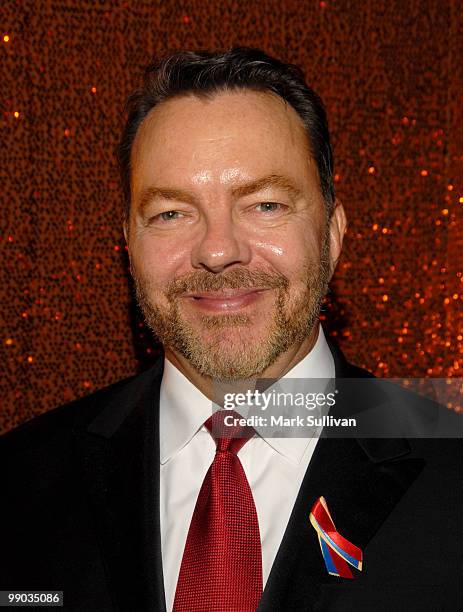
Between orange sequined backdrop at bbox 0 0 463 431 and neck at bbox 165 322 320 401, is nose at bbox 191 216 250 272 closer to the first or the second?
neck at bbox 165 322 320 401

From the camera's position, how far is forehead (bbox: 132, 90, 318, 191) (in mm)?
1169

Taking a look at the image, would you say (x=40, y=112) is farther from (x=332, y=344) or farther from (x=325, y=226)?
(x=332, y=344)

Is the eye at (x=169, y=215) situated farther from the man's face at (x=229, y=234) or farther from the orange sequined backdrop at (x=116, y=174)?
the orange sequined backdrop at (x=116, y=174)

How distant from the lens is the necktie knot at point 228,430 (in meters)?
1.14

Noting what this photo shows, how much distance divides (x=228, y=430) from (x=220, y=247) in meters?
0.30

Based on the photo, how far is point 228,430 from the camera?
1164mm

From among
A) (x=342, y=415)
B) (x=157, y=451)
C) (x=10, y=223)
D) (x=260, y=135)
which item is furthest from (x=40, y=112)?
(x=342, y=415)

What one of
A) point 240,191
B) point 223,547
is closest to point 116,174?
point 240,191

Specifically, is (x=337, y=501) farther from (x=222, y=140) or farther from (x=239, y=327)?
(x=222, y=140)

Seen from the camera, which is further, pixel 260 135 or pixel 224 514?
pixel 260 135

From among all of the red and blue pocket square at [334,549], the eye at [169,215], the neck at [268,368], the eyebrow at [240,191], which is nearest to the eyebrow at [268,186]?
the eyebrow at [240,191]

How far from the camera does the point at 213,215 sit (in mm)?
1151

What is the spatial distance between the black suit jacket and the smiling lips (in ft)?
0.75

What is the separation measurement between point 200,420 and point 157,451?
0.30 ft
